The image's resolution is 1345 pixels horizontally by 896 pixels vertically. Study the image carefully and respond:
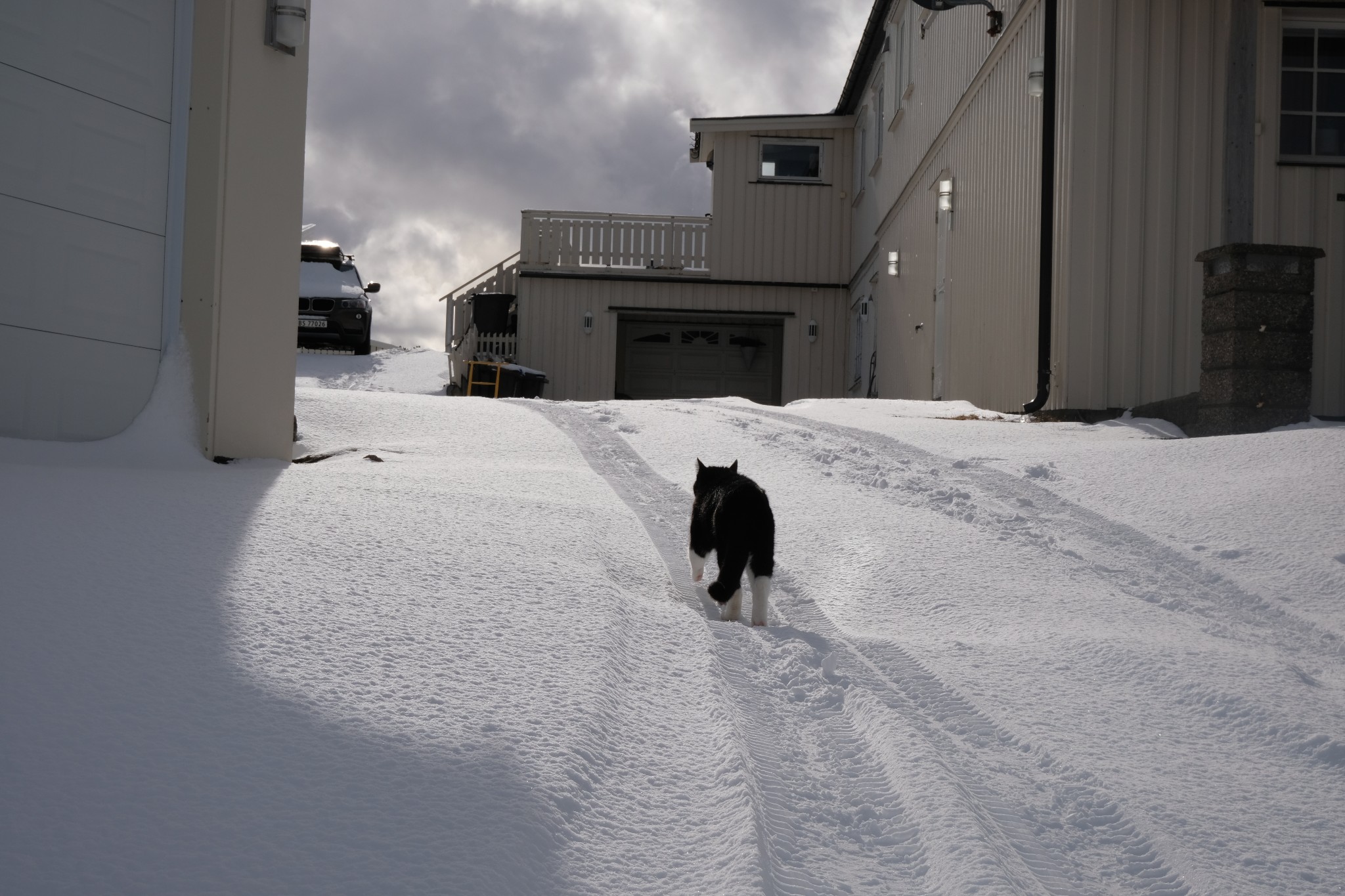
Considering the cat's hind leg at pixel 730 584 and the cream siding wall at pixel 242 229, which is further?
the cream siding wall at pixel 242 229

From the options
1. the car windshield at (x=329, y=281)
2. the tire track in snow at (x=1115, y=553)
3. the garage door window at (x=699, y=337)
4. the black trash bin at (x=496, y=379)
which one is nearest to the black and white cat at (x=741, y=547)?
the tire track in snow at (x=1115, y=553)

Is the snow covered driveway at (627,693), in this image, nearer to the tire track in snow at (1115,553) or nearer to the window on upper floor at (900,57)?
the tire track in snow at (1115,553)

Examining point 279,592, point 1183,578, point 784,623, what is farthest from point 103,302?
point 1183,578

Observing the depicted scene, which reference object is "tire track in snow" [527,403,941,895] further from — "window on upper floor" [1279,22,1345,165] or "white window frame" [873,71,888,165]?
"white window frame" [873,71,888,165]

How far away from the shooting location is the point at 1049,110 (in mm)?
9211

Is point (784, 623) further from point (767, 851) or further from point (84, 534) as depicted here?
point (84, 534)

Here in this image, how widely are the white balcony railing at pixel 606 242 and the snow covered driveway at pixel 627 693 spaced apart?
14.2 meters

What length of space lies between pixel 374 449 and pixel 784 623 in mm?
3600

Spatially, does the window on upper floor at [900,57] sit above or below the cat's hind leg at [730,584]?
above

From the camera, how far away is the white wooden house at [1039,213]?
8.80 meters

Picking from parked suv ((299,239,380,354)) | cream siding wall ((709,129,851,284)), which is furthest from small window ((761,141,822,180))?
parked suv ((299,239,380,354))

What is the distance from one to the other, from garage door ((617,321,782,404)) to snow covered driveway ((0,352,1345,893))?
14811 millimetres

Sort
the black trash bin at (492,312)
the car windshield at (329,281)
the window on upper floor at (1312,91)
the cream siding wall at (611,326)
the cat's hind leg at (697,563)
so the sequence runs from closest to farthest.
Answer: the cat's hind leg at (697,563) → the window on upper floor at (1312,91) → the car windshield at (329,281) → the black trash bin at (492,312) → the cream siding wall at (611,326)

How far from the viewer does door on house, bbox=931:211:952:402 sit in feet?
41.0
